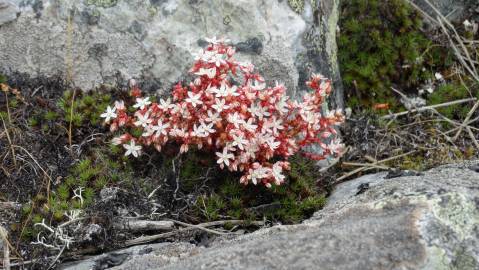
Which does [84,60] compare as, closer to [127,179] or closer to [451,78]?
[127,179]

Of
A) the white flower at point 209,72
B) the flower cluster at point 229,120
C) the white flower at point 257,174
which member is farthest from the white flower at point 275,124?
the white flower at point 209,72

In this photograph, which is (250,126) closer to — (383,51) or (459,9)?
(383,51)

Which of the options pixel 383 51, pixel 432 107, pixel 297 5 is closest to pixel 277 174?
pixel 297 5

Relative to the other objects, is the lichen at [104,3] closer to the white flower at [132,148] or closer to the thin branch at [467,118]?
the white flower at [132,148]

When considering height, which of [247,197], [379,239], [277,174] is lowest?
[379,239]

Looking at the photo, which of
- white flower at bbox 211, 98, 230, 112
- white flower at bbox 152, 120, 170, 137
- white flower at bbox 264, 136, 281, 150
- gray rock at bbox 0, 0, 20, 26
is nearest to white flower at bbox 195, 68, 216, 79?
white flower at bbox 211, 98, 230, 112
